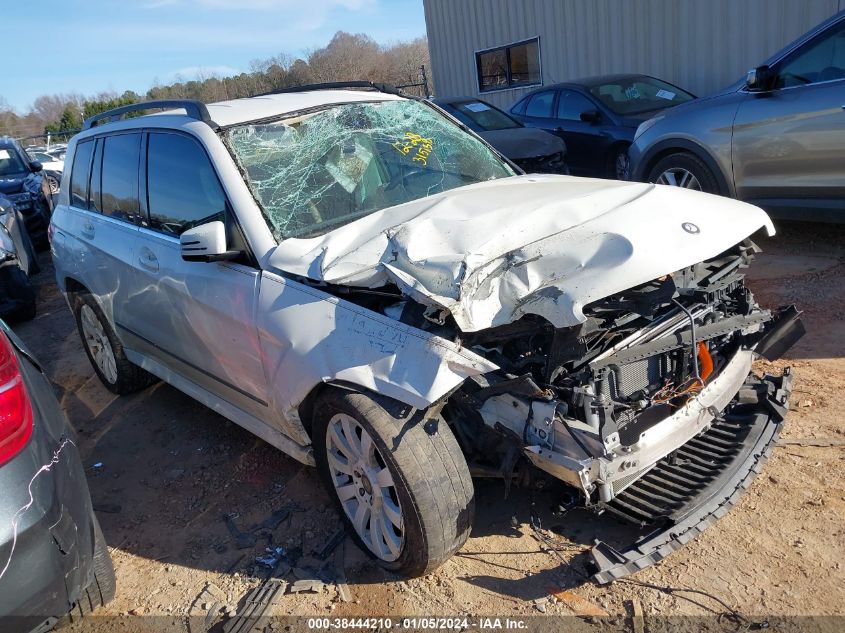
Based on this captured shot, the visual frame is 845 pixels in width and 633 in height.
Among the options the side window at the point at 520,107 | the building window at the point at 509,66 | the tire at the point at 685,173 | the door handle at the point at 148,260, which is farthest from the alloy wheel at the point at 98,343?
the building window at the point at 509,66

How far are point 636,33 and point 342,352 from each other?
11.0m

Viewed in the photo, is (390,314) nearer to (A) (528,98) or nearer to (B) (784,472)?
(B) (784,472)

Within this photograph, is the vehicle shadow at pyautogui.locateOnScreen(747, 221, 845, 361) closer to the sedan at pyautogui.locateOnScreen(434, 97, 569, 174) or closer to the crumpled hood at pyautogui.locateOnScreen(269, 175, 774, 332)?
the crumpled hood at pyautogui.locateOnScreen(269, 175, 774, 332)

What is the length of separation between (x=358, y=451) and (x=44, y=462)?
1.10 metres

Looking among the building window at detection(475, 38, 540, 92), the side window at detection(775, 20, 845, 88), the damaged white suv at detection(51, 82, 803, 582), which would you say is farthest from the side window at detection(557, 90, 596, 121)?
the damaged white suv at detection(51, 82, 803, 582)

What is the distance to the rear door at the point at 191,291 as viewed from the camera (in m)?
3.21

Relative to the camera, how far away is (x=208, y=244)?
10.3 ft

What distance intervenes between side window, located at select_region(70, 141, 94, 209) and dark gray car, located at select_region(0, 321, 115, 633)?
2.55 meters

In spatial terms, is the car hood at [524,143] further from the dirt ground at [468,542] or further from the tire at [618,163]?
the dirt ground at [468,542]

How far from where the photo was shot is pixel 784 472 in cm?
318

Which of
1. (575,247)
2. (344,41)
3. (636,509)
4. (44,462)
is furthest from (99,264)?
(344,41)

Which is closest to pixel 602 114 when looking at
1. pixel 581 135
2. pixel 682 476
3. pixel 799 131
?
pixel 581 135

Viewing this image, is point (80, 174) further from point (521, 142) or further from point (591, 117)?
point (591, 117)

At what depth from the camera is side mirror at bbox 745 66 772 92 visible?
18.9 ft
